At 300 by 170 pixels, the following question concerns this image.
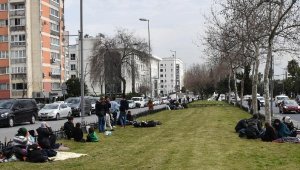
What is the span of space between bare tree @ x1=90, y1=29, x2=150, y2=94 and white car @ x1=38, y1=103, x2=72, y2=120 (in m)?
34.6

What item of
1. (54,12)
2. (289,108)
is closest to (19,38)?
(54,12)

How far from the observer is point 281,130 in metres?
20.9

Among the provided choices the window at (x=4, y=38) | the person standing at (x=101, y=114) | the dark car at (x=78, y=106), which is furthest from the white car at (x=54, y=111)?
the window at (x=4, y=38)

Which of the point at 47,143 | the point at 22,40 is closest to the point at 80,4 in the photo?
the point at 47,143

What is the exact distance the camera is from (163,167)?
1299 cm

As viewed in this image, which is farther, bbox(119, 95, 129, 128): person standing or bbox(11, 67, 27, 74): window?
bbox(11, 67, 27, 74): window

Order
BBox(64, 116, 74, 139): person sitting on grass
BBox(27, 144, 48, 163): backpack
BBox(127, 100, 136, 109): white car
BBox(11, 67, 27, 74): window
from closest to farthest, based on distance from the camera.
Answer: BBox(27, 144, 48, 163): backpack < BBox(64, 116, 74, 139): person sitting on grass < BBox(127, 100, 136, 109): white car < BBox(11, 67, 27, 74): window

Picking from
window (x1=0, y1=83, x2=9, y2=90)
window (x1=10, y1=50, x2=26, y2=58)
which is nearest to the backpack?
window (x1=10, y1=50, x2=26, y2=58)

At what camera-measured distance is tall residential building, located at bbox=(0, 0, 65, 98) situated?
262 feet

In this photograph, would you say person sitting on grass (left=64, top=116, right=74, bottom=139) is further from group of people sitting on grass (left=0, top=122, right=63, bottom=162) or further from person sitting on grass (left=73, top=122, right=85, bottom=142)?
group of people sitting on grass (left=0, top=122, right=63, bottom=162)

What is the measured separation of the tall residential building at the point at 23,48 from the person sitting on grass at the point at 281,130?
6205 cm

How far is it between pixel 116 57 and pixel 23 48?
595 inches

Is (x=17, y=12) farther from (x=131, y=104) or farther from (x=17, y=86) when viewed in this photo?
(x=131, y=104)

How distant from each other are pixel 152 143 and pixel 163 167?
272 inches
